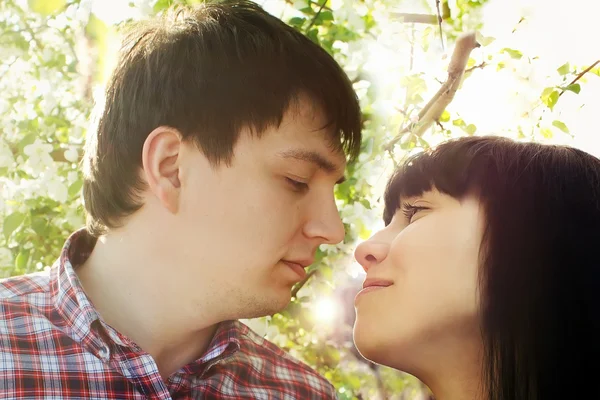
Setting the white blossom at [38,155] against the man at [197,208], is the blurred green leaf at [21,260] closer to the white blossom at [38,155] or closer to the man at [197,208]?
the white blossom at [38,155]

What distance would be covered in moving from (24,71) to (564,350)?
5.86 ft

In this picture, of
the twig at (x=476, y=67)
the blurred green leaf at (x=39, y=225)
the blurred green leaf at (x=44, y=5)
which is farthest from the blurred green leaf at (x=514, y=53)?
the blurred green leaf at (x=39, y=225)

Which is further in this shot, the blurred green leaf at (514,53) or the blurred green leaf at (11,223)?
the blurred green leaf at (514,53)

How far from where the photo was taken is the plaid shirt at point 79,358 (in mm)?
1186

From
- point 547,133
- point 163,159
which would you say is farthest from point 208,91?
point 547,133

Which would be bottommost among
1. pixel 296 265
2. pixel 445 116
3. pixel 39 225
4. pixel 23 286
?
pixel 39 225

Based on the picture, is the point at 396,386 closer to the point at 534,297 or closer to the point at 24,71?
the point at 534,297

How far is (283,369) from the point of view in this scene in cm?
156

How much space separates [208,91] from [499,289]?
71 centimetres

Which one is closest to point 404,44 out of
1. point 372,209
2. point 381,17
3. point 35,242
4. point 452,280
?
point 381,17

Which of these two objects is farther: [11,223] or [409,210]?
[11,223]

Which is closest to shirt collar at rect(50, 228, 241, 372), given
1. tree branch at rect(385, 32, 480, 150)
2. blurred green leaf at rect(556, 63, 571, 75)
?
tree branch at rect(385, 32, 480, 150)

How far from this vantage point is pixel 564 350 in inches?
44.9

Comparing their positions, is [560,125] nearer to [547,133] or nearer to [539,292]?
[547,133]
